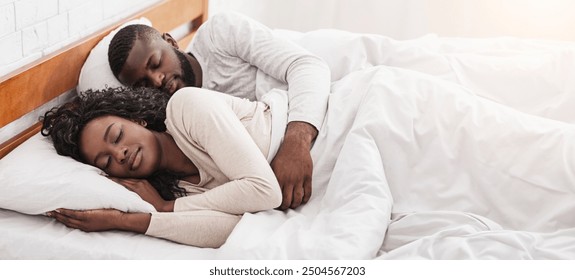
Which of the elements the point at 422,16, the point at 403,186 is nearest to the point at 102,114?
the point at 403,186

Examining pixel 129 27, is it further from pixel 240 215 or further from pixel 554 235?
pixel 554 235

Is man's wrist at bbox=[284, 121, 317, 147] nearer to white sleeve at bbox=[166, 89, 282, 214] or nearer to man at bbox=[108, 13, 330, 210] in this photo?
man at bbox=[108, 13, 330, 210]

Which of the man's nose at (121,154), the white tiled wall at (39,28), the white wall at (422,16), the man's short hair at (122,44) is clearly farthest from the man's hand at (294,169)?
the white wall at (422,16)

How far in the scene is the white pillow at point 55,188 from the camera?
1.43 meters

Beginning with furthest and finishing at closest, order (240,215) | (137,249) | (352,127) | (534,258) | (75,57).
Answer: (75,57) < (352,127) < (240,215) < (137,249) < (534,258)

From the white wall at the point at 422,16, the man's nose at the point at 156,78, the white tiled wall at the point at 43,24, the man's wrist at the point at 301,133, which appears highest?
the white tiled wall at the point at 43,24

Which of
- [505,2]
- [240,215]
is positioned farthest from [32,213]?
[505,2]

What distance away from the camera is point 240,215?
4.97 ft

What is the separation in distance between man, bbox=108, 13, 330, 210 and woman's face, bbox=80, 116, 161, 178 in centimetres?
30

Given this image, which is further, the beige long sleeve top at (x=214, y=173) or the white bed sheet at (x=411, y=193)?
the beige long sleeve top at (x=214, y=173)

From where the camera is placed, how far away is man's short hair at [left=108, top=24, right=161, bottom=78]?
1.83 m

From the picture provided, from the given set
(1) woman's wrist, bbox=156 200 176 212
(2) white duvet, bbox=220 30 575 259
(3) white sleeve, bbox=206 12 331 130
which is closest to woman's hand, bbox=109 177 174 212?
(1) woman's wrist, bbox=156 200 176 212

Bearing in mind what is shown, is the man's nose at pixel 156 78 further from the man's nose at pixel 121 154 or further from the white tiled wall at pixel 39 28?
the man's nose at pixel 121 154
